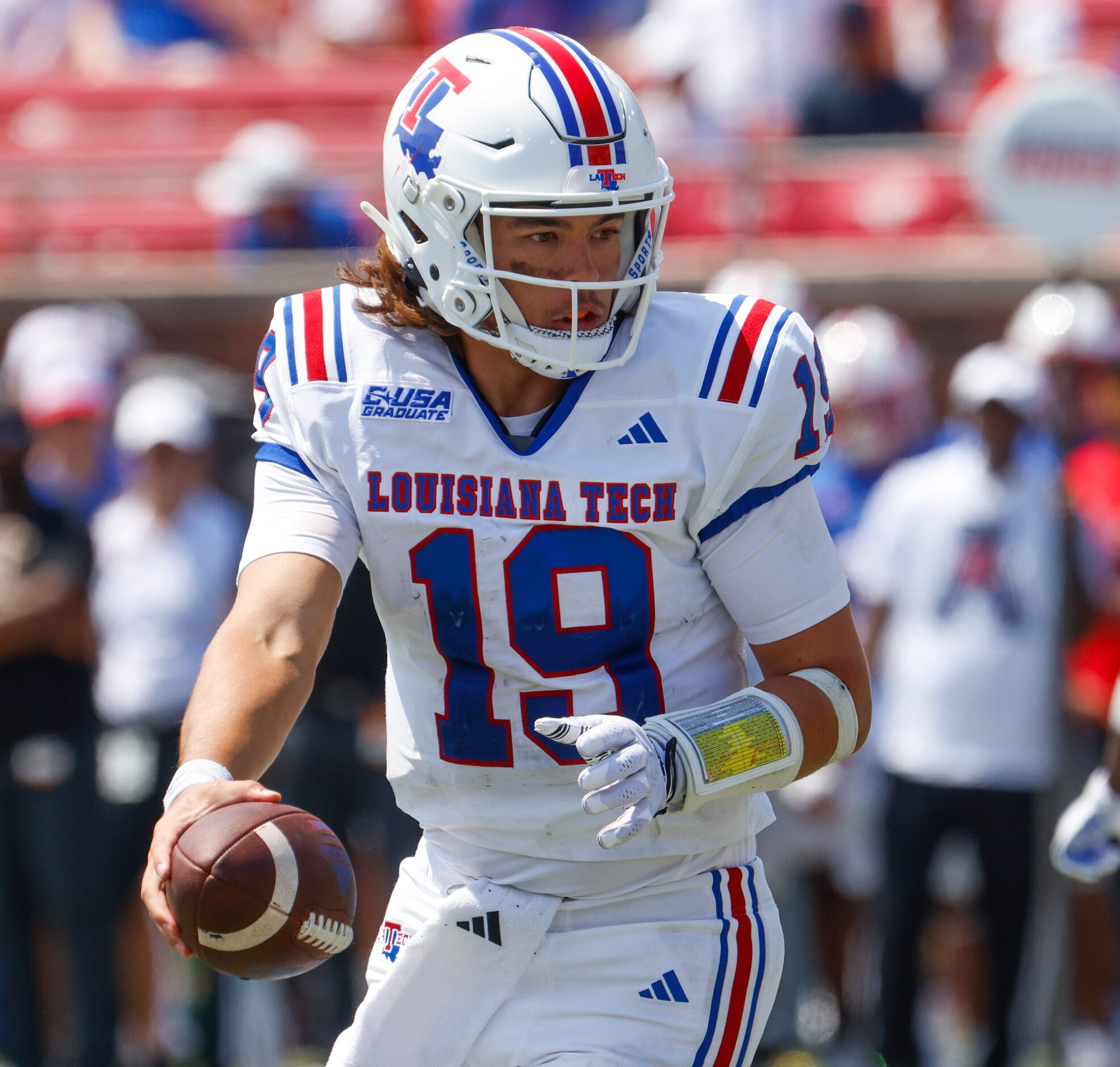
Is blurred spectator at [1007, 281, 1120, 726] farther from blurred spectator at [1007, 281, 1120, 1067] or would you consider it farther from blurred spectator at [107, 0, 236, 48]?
blurred spectator at [107, 0, 236, 48]

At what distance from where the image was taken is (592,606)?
2637mm

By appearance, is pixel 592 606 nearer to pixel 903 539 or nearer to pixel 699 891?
pixel 699 891

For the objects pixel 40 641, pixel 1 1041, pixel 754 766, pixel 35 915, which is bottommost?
pixel 1 1041

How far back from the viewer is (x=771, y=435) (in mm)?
2672

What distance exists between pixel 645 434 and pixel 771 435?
18 cm

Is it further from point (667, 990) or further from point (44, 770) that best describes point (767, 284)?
point (667, 990)

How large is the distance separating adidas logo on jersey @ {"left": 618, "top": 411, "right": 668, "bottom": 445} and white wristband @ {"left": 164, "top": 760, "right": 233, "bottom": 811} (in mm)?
735

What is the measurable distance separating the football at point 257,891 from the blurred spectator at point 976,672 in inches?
A: 130

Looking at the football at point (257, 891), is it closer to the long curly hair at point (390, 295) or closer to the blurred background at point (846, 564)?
the long curly hair at point (390, 295)

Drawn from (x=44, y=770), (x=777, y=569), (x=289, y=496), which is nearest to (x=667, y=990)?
(x=777, y=569)

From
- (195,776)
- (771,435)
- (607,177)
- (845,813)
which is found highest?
(607,177)

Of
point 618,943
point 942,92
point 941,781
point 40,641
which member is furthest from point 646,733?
point 942,92

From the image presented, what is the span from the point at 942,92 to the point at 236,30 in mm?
4189

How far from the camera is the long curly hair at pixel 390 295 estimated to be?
2.79 metres
